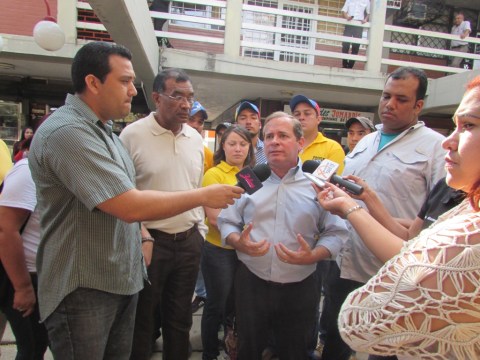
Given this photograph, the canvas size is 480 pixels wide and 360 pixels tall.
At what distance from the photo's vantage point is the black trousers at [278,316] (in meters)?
2.23

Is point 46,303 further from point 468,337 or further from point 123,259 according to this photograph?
point 468,337

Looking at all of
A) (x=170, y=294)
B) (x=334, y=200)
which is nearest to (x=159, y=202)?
(x=334, y=200)

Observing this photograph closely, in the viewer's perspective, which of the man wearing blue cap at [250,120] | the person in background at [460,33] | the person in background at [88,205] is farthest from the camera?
the person in background at [460,33]

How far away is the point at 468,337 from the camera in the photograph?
900mm

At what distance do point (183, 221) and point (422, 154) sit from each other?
1730mm

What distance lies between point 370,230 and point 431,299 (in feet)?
1.68

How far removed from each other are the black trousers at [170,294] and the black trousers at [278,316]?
57cm

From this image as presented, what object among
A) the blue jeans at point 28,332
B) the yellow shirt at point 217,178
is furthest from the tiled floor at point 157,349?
the yellow shirt at point 217,178

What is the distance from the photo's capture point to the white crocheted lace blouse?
87cm

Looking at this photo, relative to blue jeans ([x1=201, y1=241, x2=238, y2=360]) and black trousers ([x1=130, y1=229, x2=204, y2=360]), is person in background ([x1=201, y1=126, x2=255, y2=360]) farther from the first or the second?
black trousers ([x1=130, y1=229, x2=204, y2=360])

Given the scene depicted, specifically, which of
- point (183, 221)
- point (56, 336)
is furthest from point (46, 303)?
point (183, 221)

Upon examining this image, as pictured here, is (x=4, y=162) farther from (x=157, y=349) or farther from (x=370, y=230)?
(x=370, y=230)

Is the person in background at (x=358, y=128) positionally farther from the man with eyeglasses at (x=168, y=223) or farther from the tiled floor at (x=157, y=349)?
the tiled floor at (x=157, y=349)

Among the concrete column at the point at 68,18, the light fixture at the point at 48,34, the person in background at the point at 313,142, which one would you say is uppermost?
the concrete column at the point at 68,18
